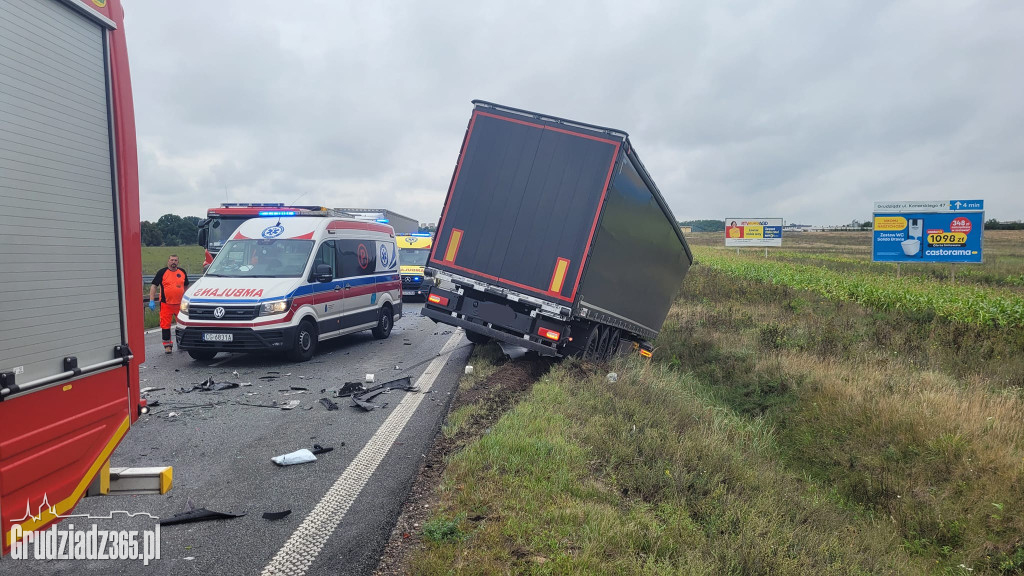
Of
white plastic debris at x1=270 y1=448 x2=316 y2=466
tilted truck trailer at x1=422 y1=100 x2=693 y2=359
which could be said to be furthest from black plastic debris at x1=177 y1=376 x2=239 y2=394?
white plastic debris at x1=270 y1=448 x2=316 y2=466

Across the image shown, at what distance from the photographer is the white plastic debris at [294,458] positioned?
5.23m

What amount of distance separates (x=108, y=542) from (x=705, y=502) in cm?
378

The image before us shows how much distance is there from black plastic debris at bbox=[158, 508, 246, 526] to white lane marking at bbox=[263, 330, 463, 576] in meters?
0.55

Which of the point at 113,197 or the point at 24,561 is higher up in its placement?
the point at 113,197

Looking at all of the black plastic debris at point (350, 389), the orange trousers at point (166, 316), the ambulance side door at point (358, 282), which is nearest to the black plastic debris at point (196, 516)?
the black plastic debris at point (350, 389)

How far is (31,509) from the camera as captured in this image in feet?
8.39

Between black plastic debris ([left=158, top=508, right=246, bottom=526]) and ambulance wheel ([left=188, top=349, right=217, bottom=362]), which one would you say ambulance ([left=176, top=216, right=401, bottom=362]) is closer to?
ambulance wheel ([left=188, top=349, right=217, bottom=362])

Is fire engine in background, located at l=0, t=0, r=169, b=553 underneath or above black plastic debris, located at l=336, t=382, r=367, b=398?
above

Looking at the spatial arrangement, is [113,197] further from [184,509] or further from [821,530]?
[821,530]

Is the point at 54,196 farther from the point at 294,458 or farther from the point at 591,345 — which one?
the point at 591,345

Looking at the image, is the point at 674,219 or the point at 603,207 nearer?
the point at 603,207

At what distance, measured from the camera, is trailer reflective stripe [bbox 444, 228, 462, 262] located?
9234mm

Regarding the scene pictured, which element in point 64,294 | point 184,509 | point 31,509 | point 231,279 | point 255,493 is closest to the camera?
point 31,509

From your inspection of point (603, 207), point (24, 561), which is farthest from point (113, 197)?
point (603, 207)
